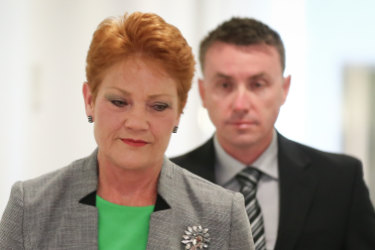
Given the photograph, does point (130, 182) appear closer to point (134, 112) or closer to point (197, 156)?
point (134, 112)

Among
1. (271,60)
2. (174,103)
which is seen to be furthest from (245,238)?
(271,60)

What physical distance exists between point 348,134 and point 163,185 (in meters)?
1.90

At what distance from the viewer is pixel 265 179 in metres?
1.37

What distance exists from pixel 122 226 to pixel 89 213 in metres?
0.06

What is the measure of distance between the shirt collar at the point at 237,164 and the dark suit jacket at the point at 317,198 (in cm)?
2

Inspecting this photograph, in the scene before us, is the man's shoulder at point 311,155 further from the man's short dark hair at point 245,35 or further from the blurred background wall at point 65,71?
the blurred background wall at point 65,71

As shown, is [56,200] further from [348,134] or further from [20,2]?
[348,134]

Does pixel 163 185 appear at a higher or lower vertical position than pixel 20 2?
lower

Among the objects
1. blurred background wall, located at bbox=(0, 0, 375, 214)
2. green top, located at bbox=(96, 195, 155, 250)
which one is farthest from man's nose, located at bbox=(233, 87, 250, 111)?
blurred background wall, located at bbox=(0, 0, 375, 214)

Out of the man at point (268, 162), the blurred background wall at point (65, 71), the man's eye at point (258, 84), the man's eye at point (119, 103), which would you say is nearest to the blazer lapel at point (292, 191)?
the man at point (268, 162)

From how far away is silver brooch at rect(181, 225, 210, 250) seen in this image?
3.16ft

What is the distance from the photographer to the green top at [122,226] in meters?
0.95

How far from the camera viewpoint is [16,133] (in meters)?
2.11

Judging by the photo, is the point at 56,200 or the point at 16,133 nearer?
the point at 56,200
